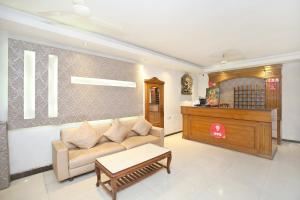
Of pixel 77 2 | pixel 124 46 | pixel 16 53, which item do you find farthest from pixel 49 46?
pixel 77 2

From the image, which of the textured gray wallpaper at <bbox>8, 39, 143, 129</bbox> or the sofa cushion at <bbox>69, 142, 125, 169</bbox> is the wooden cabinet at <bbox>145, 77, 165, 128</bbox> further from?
the sofa cushion at <bbox>69, 142, 125, 169</bbox>

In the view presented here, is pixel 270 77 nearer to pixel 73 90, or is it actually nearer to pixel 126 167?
pixel 126 167

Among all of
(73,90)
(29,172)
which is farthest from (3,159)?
(73,90)

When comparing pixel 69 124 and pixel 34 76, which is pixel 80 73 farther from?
pixel 69 124

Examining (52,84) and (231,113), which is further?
(231,113)

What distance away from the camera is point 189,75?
657 cm

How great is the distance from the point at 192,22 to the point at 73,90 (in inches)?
111

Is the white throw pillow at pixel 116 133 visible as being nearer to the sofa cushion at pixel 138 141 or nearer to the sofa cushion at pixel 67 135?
the sofa cushion at pixel 138 141

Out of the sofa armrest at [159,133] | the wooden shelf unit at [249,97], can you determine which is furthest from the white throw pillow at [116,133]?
the wooden shelf unit at [249,97]

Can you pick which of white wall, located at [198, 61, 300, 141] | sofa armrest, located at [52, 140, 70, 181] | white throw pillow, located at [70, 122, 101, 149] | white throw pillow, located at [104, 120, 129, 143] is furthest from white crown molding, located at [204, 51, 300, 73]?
sofa armrest, located at [52, 140, 70, 181]

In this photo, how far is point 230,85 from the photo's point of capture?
20.5ft

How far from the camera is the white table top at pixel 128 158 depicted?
224 centimetres

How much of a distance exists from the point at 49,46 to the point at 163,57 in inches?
113

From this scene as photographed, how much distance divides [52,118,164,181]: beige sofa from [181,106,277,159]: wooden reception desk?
63.6 inches
